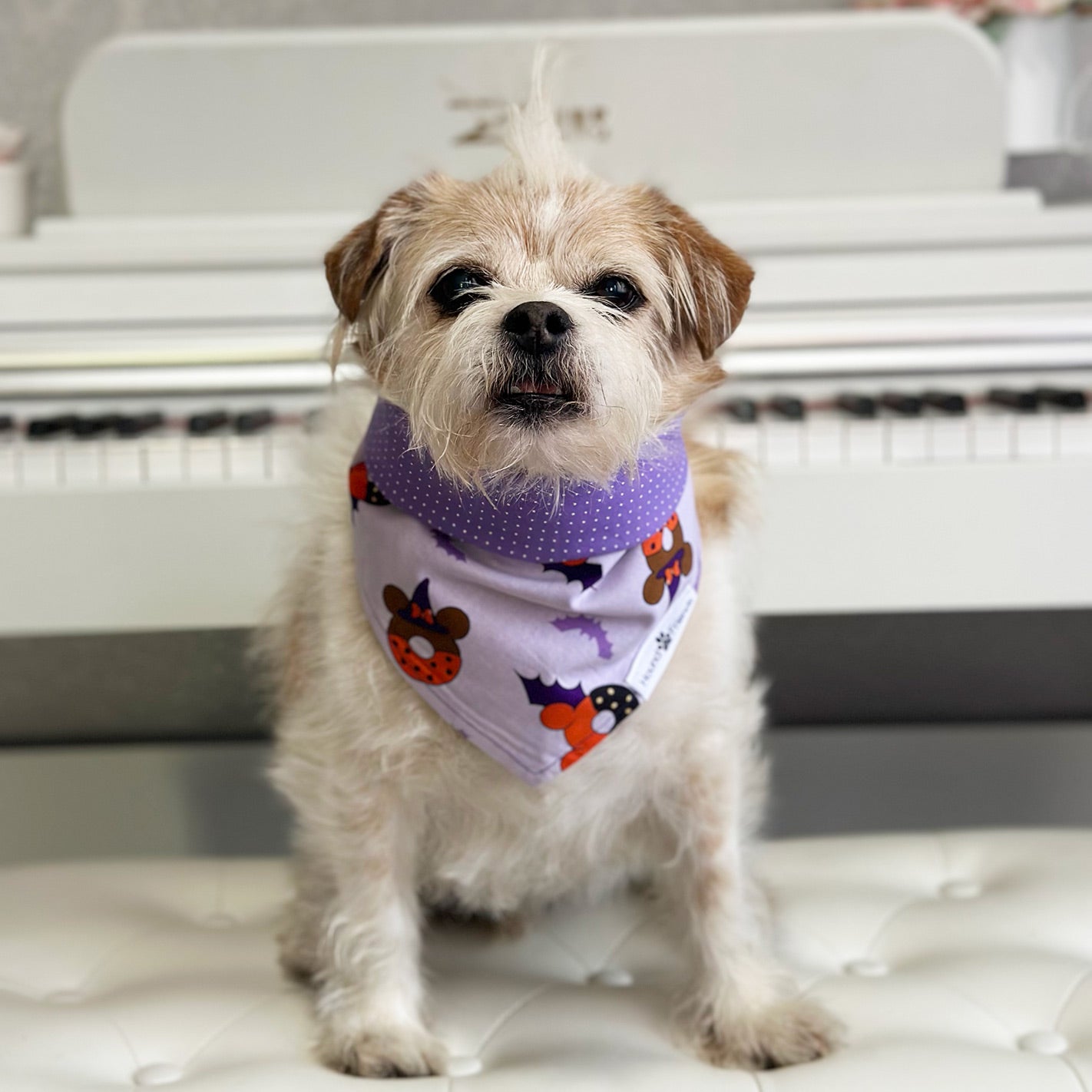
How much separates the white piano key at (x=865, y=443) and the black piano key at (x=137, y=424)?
705 mm

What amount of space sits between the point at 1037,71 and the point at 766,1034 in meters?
1.37

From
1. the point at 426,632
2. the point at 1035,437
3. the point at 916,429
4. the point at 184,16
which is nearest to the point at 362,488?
the point at 426,632

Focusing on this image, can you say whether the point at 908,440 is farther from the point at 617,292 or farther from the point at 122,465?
the point at 122,465

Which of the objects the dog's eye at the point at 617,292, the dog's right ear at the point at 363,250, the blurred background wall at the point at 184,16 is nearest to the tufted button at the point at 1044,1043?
the dog's eye at the point at 617,292

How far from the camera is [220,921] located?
127 centimetres

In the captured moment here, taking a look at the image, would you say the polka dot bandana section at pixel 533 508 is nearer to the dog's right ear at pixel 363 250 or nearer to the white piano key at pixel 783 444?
the dog's right ear at pixel 363 250

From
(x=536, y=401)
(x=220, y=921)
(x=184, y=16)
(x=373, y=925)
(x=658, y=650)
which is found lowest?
(x=220, y=921)

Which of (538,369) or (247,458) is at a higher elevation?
(538,369)

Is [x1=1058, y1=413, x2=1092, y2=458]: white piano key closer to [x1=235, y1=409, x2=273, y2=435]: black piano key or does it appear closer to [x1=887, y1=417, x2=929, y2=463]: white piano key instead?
[x1=887, y1=417, x2=929, y2=463]: white piano key

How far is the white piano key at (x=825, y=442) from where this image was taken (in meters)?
1.25

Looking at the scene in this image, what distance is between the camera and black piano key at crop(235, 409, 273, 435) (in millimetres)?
1278

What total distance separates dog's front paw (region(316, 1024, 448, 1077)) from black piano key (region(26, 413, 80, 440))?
0.65 meters

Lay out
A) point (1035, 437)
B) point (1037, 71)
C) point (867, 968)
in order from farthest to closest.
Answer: point (1037, 71), point (1035, 437), point (867, 968)

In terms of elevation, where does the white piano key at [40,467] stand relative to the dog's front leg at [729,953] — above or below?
above
